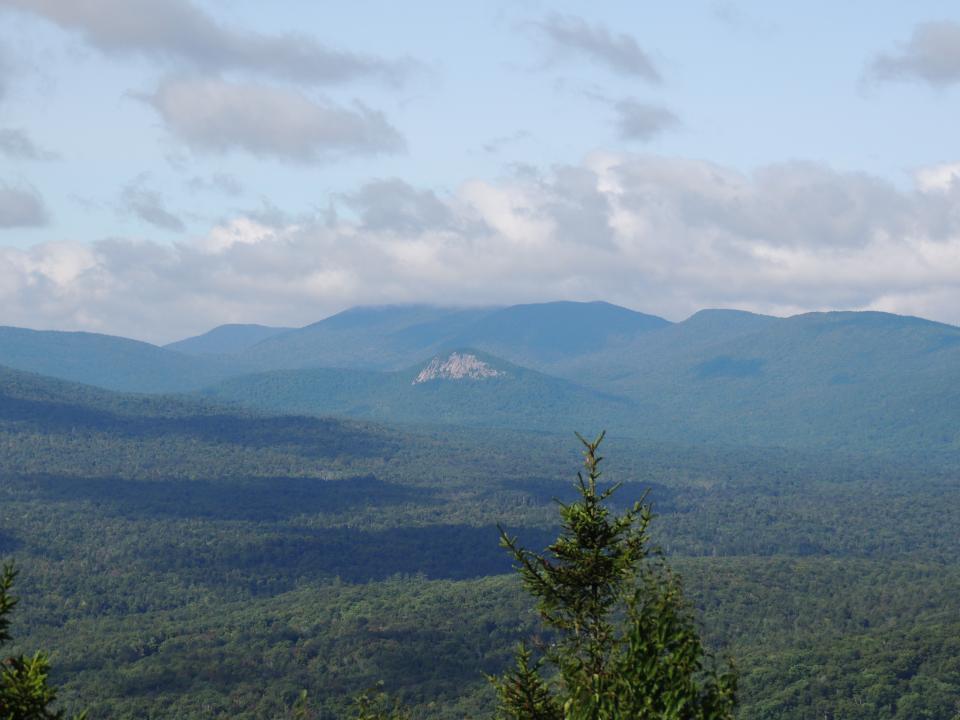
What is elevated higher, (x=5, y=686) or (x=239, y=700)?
(x=5, y=686)

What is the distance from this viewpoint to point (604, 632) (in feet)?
96.7

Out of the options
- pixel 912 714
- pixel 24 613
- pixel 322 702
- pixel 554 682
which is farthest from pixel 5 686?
pixel 24 613

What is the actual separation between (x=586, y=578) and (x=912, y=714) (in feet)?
371

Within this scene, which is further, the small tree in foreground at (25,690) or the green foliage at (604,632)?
the green foliage at (604,632)

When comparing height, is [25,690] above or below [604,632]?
below

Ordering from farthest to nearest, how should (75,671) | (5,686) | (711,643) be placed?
(711,643), (75,671), (5,686)

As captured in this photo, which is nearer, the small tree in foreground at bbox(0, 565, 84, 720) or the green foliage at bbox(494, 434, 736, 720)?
the small tree in foreground at bbox(0, 565, 84, 720)

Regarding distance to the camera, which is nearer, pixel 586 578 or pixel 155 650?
pixel 586 578

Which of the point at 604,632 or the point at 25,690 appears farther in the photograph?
the point at 604,632

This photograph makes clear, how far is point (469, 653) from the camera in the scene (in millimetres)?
177125

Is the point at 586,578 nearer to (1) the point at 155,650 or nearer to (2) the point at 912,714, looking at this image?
(2) the point at 912,714

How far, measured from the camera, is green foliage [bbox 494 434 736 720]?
28109 mm

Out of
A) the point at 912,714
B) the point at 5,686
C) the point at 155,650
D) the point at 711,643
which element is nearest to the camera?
the point at 5,686

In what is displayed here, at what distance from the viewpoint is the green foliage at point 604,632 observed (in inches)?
1107
